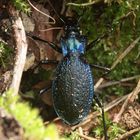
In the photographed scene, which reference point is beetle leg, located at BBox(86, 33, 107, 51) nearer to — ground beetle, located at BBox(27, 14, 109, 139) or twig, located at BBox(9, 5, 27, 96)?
ground beetle, located at BBox(27, 14, 109, 139)

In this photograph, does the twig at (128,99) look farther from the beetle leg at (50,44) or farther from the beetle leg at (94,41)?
the beetle leg at (50,44)

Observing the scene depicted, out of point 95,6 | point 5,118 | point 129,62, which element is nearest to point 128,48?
point 129,62

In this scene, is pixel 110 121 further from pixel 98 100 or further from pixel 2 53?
pixel 2 53

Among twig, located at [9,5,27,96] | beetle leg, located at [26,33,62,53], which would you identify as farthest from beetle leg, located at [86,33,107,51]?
twig, located at [9,5,27,96]

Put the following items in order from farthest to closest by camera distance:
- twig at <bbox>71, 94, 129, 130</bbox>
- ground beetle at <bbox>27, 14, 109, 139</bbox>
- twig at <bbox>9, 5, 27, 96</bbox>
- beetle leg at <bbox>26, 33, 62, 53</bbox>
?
twig at <bbox>71, 94, 129, 130</bbox>
beetle leg at <bbox>26, 33, 62, 53</bbox>
ground beetle at <bbox>27, 14, 109, 139</bbox>
twig at <bbox>9, 5, 27, 96</bbox>

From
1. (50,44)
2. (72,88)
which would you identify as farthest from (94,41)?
(72,88)

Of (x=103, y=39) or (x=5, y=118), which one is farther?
(x=103, y=39)

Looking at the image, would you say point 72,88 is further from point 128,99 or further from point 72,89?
point 128,99

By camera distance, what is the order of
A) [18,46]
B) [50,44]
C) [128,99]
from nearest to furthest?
[18,46] → [50,44] → [128,99]
